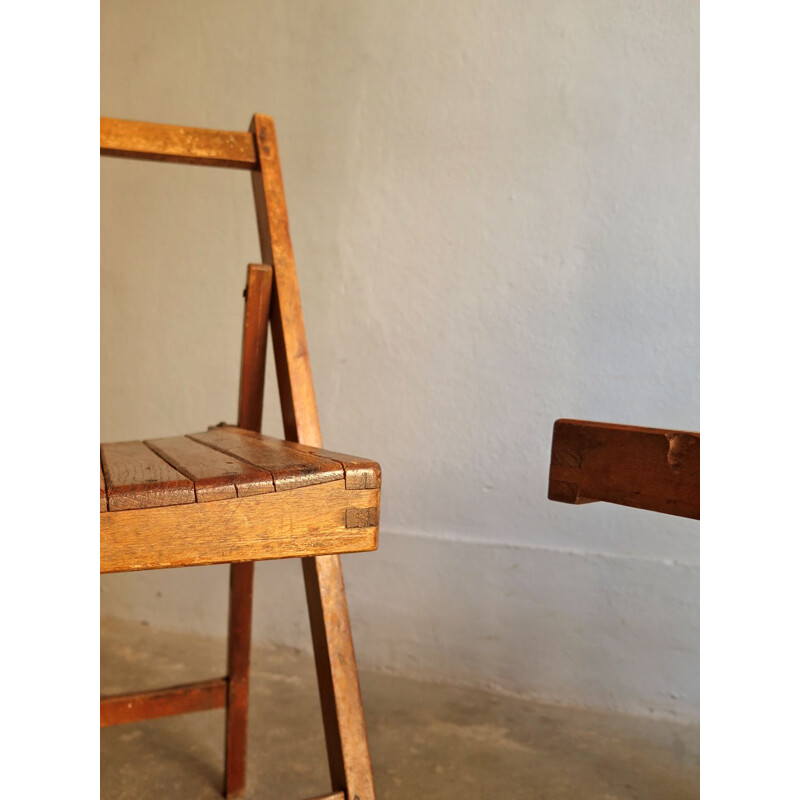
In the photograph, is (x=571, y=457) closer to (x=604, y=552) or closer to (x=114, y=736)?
(x=604, y=552)

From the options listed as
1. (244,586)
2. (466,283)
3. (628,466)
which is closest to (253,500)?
(628,466)

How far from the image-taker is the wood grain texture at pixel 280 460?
2.33 ft

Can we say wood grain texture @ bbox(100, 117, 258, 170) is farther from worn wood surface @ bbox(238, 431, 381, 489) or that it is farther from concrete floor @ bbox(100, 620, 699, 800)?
concrete floor @ bbox(100, 620, 699, 800)

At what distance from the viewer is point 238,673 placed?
1.36m

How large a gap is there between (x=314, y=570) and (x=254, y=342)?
363 millimetres

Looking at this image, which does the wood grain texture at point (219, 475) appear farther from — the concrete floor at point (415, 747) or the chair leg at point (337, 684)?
the concrete floor at point (415, 747)

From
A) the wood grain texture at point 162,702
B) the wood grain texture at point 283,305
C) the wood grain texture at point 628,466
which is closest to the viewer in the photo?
the wood grain texture at point 628,466

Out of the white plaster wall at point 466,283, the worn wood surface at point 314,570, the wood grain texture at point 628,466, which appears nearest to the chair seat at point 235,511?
the wood grain texture at point 628,466

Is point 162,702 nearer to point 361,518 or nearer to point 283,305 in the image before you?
point 283,305

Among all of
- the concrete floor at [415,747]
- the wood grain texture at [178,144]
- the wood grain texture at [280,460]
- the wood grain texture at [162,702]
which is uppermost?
the wood grain texture at [178,144]

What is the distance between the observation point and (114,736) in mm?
1617

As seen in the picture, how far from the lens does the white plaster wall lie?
1.73 metres
